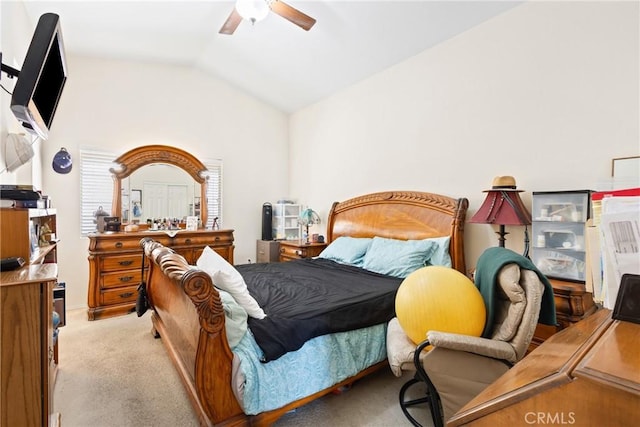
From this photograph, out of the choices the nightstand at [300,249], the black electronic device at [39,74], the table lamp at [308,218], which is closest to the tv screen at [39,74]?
the black electronic device at [39,74]

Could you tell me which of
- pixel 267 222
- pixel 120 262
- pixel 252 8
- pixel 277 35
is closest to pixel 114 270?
pixel 120 262

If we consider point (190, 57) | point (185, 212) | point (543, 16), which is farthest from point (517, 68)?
point (185, 212)

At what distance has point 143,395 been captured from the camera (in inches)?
81.2

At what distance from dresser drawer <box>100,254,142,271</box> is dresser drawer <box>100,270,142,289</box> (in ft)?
0.20

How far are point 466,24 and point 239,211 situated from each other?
390 cm

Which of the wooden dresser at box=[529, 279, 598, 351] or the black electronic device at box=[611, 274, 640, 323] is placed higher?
the black electronic device at box=[611, 274, 640, 323]

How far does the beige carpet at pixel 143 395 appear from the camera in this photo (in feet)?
5.99

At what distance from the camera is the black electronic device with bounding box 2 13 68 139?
131 cm

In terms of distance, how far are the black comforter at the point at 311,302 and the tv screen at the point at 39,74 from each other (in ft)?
4.97

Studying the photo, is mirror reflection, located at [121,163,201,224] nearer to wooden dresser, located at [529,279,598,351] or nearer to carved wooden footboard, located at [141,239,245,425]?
carved wooden footboard, located at [141,239,245,425]

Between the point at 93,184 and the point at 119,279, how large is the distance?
4.34ft

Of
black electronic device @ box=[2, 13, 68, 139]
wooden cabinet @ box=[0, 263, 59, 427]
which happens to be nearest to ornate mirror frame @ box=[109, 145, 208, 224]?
black electronic device @ box=[2, 13, 68, 139]

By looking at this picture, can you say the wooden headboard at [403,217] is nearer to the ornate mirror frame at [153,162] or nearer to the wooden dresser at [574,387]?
the ornate mirror frame at [153,162]

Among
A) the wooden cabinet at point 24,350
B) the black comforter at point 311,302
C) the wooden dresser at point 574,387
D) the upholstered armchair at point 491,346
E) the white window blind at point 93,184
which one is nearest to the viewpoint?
the wooden dresser at point 574,387
